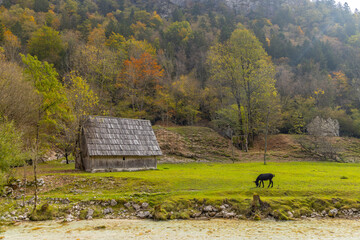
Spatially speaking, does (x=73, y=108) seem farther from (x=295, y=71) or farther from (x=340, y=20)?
(x=340, y=20)

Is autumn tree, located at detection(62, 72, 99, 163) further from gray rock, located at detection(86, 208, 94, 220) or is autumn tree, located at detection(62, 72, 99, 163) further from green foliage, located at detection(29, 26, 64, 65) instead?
green foliage, located at detection(29, 26, 64, 65)

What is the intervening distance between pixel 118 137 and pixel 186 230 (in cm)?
1812

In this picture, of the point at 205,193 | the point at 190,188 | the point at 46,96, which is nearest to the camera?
the point at 205,193

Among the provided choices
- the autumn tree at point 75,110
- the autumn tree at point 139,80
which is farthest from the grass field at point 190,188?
the autumn tree at point 139,80

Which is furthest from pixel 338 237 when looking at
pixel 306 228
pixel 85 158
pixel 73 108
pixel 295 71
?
pixel 295 71

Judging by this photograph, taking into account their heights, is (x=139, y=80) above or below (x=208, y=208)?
above

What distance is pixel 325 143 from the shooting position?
133ft

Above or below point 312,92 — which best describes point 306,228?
below

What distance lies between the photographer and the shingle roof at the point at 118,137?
88.7 feet

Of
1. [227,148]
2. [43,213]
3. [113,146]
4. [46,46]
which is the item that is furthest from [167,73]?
[43,213]

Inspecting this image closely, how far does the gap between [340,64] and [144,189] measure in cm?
7823

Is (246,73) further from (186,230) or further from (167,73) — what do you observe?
(186,230)

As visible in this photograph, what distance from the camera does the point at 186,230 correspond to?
12.5m

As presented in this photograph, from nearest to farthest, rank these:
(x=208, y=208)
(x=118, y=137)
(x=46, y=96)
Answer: (x=208, y=208) < (x=118, y=137) < (x=46, y=96)
